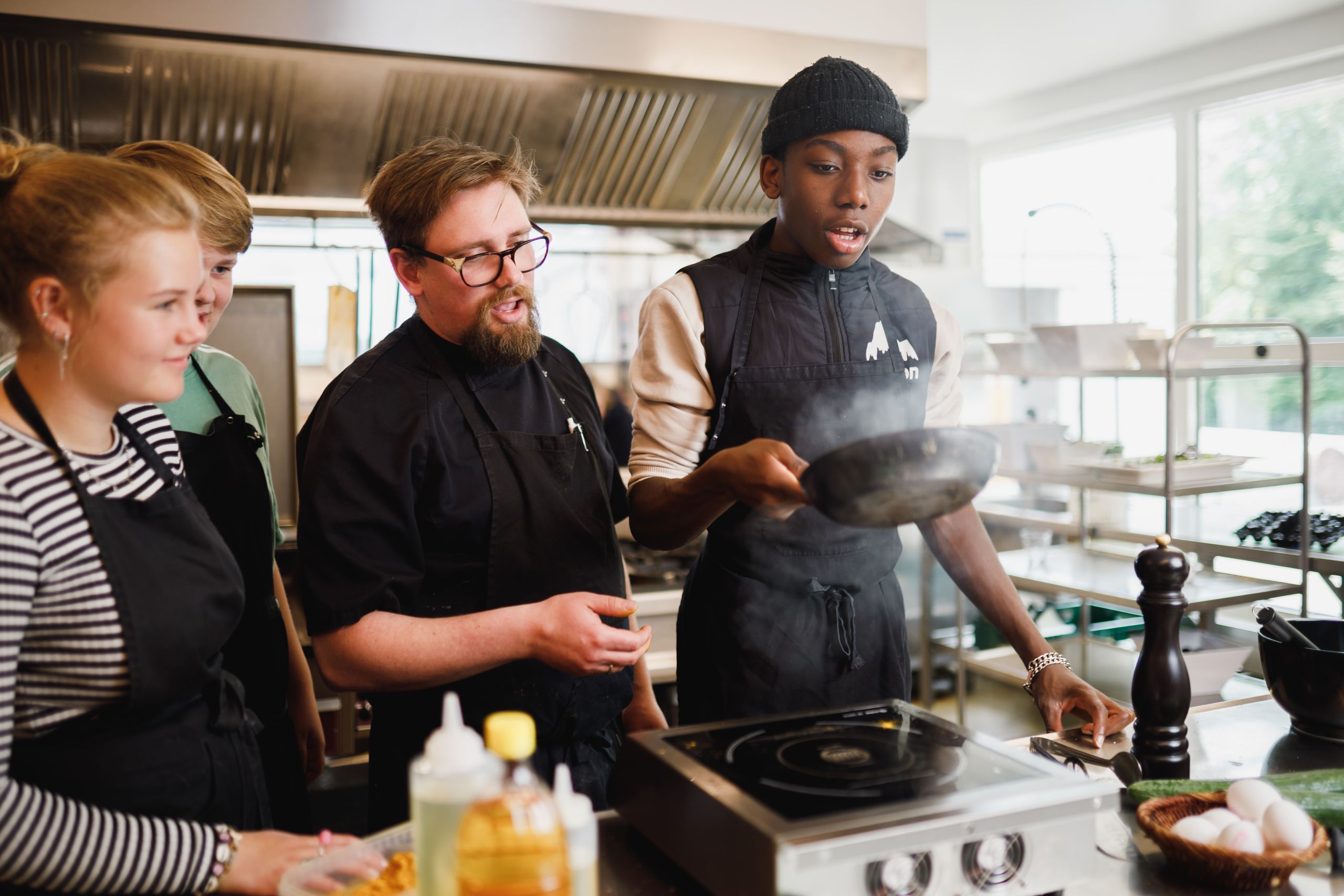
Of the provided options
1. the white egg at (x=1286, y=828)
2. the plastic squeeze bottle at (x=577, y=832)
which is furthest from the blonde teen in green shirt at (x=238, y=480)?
the white egg at (x=1286, y=828)

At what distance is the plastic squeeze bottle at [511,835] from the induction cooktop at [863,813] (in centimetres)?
23

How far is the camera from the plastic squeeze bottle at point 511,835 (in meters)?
0.80

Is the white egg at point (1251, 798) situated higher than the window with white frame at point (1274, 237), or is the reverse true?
the window with white frame at point (1274, 237)

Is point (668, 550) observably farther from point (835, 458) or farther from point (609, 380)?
point (609, 380)

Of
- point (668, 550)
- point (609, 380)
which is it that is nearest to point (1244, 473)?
point (609, 380)

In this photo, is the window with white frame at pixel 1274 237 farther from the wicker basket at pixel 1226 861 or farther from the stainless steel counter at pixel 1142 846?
the wicker basket at pixel 1226 861

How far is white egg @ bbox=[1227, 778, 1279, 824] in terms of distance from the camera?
3.69ft

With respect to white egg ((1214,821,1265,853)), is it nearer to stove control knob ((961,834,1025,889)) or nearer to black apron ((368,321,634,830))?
stove control knob ((961,834,1025,889))

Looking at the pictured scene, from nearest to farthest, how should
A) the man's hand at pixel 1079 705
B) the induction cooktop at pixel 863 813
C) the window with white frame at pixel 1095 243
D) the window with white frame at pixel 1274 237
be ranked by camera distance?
the induction cooktop at pixel 863 813, the man's hand at pixel 1079 705, the window with white frame at pixel 1274 237, the window with white frame at pixel 1095 243

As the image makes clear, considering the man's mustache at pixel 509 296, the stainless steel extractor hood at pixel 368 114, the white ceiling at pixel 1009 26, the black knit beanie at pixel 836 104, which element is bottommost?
the man's mustache at pixel 509 296

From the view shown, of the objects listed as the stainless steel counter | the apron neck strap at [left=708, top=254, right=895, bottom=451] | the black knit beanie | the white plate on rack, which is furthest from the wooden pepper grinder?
the white plate on rack

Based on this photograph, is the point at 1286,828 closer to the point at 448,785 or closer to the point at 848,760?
the point at 848,760

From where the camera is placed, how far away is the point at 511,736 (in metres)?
0.80

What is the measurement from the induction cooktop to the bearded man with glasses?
270 millimetres
